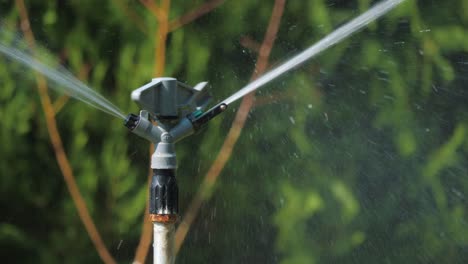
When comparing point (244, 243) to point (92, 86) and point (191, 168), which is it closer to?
point (191, 168)

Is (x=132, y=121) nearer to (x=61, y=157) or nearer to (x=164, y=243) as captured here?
(x=164, y=243)

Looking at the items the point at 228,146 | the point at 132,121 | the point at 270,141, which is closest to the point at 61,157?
the point at 228,146

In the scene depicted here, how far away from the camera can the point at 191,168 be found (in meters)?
2.64

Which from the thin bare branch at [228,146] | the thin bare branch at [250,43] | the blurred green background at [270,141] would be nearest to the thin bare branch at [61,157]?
the blurred green background at [270,141]

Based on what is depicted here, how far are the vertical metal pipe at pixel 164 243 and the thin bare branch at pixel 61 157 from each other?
3.56 ft

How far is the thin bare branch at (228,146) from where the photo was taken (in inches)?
104

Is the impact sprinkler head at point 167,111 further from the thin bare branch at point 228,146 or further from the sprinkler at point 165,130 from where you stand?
the thin bare branch at point 228,146

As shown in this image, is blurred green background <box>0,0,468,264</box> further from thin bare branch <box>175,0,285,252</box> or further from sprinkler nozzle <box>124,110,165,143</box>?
sprinkler nozzle <box>124,110,165,143</box>

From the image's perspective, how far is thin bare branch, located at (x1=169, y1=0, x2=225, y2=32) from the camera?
2.62 meters

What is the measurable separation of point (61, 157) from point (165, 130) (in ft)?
3.36

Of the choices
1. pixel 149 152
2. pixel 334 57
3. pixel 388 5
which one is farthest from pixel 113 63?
pixel 388 5

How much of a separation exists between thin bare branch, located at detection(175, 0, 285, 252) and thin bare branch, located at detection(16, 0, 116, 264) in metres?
0.26

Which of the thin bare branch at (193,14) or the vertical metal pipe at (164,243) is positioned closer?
the vertical metal pipe at (164,243)

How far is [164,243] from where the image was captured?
1.54m
